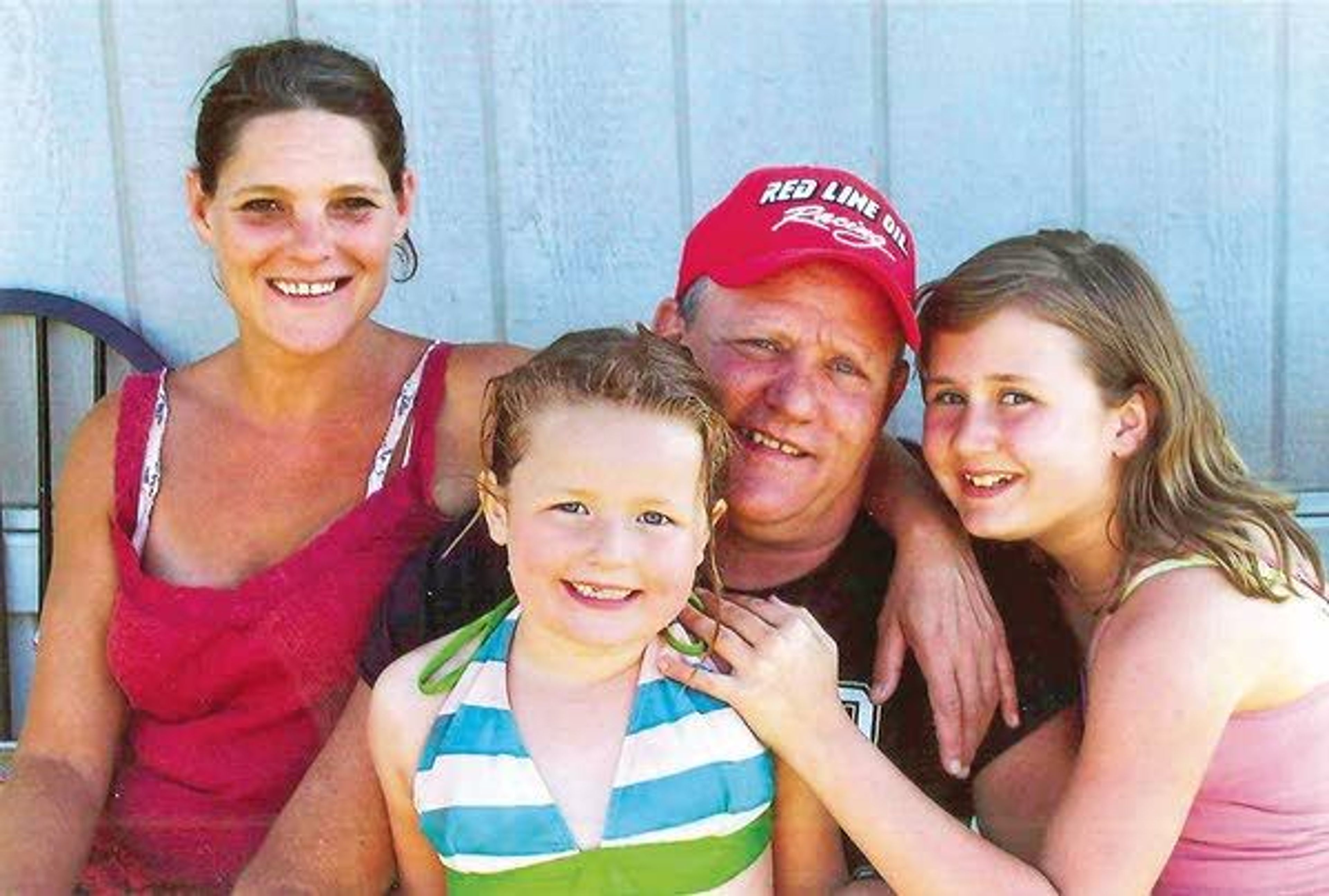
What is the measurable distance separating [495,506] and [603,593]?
17 centimetres

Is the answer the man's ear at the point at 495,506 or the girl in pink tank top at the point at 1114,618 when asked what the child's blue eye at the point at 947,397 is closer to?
the girl in pink tank top at the point at 1114,618

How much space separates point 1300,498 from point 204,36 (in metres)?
1.92

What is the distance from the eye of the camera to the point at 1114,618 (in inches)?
74.0

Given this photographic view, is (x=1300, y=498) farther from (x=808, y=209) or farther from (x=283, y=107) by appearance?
(x=283, y=107)

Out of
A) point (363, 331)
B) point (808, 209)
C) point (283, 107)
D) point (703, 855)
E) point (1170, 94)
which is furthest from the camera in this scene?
point (1170, 94)

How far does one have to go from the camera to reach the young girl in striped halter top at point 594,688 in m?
1.72

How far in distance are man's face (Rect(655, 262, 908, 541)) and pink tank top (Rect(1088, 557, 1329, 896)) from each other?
35 centimetres

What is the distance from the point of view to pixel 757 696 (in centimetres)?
178

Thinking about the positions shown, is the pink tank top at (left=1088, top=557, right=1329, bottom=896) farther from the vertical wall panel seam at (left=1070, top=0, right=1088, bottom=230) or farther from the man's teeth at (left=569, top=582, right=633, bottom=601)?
the vertical wall panel seam at (left=1070, top=0, right=1088, bottom=230)

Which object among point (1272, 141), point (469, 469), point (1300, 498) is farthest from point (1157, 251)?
point (469, 469)

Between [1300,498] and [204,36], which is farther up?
[204,36]

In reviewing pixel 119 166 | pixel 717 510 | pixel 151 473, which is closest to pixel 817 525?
pixel 717 510

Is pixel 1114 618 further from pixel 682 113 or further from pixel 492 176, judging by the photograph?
pixel 492 176

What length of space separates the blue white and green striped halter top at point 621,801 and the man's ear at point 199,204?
2.62 ft
